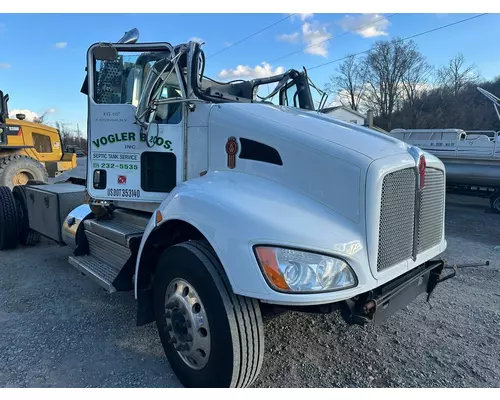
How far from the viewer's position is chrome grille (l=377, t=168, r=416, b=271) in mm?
2533

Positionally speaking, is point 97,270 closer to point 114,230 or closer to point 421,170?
point 114,230

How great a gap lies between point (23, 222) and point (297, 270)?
5.85 m

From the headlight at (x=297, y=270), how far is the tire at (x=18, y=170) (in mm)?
10629

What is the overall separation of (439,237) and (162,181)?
257 centimetres

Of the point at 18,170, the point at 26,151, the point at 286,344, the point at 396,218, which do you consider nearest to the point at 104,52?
the point at 396,218

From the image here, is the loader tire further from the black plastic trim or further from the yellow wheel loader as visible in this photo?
the black plastic trim

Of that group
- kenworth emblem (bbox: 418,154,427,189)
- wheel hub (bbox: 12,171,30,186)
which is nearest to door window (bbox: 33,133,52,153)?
wheel hub (bbox: 12,171,30,186)

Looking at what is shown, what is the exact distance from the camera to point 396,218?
2.65 metres

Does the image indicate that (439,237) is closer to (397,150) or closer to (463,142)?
(397,150)

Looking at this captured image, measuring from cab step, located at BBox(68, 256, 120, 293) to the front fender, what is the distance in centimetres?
126

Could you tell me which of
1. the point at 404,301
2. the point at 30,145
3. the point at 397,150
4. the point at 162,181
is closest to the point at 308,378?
the point at 404,301

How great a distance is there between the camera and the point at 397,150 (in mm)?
2816

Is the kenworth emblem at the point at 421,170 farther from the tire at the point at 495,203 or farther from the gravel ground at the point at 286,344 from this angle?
the tire at the point at 495,203

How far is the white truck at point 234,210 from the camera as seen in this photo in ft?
7.55
